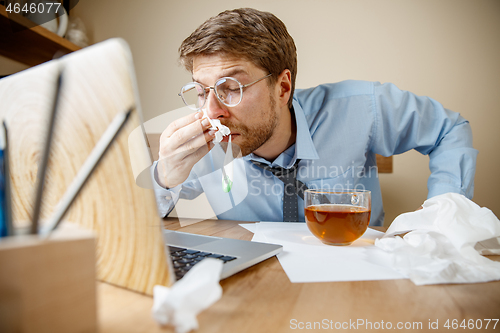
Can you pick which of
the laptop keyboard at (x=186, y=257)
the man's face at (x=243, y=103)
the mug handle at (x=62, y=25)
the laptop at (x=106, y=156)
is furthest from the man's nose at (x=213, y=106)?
the mug handle at (x=62, y=25)

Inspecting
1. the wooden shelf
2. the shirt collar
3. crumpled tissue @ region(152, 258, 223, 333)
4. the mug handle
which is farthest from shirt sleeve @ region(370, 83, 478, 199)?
the mug handle

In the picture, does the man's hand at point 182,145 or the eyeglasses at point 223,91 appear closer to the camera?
the man's hand at point 182,145

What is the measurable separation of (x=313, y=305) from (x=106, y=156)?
0.28m

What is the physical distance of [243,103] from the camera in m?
1.16

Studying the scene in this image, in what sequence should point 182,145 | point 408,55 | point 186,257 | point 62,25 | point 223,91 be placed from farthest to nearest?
point 408,55 < point 62,25 < point 223,91 < point 182,145 < point 186,257

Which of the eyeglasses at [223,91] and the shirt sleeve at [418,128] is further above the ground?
the eyeglasses at [223,91]

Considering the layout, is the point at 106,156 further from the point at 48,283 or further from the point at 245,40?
the point at 245,40

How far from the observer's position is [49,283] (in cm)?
24

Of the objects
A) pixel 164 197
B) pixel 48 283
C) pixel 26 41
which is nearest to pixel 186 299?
pixel 48 283

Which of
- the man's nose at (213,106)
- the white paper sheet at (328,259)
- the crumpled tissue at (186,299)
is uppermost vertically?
the man's nose at (213,106)

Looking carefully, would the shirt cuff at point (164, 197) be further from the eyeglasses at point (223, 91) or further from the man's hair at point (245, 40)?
the man's hair at point (245, 40)

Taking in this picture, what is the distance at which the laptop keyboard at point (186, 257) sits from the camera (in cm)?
44

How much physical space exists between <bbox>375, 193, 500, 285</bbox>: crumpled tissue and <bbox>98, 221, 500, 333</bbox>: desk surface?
0.02 metres

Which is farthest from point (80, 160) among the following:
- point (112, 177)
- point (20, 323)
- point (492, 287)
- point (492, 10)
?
point (492, 10)
